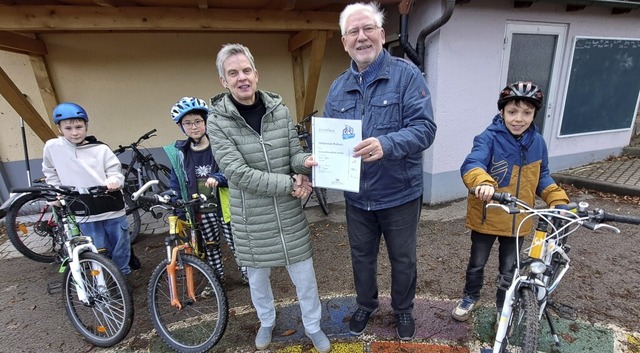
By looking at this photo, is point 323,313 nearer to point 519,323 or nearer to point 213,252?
point 213,252

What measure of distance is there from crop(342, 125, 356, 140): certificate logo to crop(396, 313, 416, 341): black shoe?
145 cm

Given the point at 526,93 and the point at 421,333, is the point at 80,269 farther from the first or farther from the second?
the point at 526,93

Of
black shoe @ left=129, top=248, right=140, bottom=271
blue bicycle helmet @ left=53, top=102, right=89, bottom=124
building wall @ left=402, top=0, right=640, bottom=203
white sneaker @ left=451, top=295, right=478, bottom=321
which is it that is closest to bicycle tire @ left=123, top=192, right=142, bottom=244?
black shoe @ left=129, top=248, right=140, bottom=271

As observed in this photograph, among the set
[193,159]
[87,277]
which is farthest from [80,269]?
[193,159]

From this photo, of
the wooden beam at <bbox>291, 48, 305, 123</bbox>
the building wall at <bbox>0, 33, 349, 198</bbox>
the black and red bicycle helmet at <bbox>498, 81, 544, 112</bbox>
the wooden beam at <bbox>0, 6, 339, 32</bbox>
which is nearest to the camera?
the black and red bicycle helmet at <bbox>498, 81, 544, 112</bbox>

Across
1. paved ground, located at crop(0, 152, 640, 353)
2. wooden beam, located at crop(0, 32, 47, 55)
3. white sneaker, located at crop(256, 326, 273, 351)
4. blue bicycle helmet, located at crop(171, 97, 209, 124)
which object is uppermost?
wooden beam, located at crop(0, 32, 47, 55)

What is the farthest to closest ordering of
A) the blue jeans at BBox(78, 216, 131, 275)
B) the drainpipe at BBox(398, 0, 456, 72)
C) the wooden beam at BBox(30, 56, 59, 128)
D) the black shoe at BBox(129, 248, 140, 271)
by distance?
the wooden beam at BBox(30, 56, 59, 128) → the drainpipe at BBox(398, 0, 456, 72) → the black shoe at BBox(129, 248, 140, 271) → the blue jeans at BBox(78, 216, 131, 275)

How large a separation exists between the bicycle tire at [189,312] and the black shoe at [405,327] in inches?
49.2

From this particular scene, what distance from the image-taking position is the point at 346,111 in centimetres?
202

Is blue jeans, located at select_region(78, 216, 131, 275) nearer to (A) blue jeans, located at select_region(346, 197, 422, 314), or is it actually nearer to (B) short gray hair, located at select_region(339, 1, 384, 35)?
(A) blue jeans, located at select_region(346, 197, 422, 314)

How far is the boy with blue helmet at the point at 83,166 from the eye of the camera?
2629mm

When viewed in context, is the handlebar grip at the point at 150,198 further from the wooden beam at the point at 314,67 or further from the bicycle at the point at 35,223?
the wooden beam at the point at 314,67

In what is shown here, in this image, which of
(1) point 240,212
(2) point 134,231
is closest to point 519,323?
(1) point 240,212

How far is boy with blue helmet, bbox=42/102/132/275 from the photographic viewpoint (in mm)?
2629
